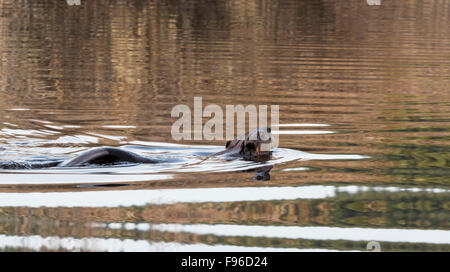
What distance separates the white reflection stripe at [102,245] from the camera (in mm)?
9531

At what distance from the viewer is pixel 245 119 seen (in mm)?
19750

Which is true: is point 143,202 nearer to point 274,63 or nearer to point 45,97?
point 45,97

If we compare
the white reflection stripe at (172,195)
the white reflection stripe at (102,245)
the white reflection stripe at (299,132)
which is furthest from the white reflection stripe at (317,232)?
the white reflection stripe at (299,132)

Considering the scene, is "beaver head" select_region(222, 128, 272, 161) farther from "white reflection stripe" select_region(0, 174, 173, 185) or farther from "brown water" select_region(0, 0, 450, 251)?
"white reflection stripe" select_region(0, 174, 173, 185)

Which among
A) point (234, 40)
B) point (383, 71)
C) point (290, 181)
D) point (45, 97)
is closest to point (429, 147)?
point (290, 181)

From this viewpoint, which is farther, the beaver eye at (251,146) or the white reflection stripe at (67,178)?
the beaver eye at (251,146)

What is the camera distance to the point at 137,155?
13922 mm

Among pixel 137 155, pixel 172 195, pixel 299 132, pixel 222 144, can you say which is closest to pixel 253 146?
pixel 222 144

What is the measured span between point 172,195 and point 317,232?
233cm

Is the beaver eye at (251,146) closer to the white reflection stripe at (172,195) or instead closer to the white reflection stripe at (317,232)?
the white reflection stripe at (172,195)

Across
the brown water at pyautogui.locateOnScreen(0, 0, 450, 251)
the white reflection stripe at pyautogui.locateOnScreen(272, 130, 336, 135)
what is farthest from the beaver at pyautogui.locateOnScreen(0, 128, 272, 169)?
the white reflection stripe at pyautogui.locateOnScreen(272, 130, 336, 135)

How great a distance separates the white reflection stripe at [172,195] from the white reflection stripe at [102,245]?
156cm

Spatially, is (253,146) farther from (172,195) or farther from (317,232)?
(317,232)

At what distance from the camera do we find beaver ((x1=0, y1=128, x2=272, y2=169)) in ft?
43.6
